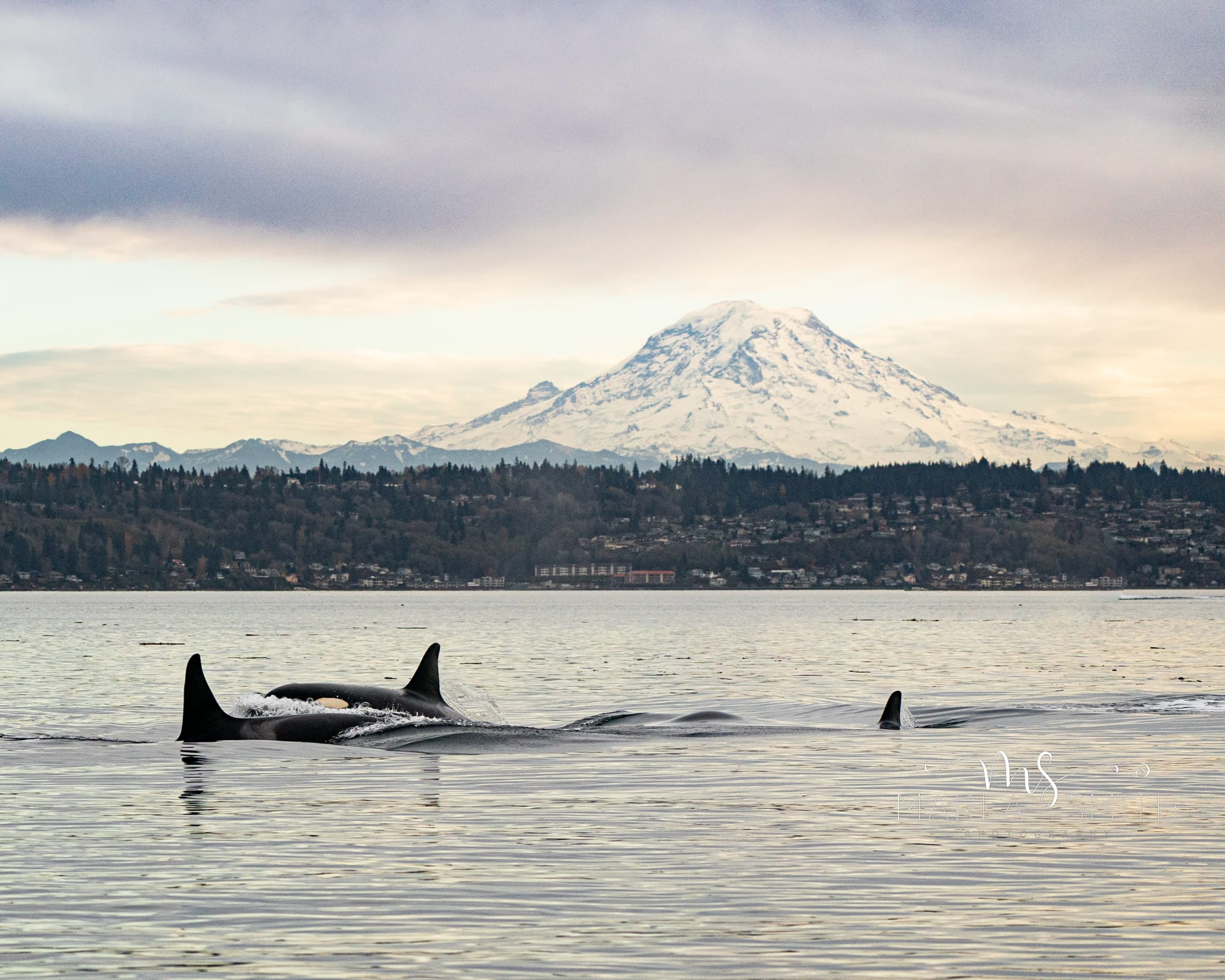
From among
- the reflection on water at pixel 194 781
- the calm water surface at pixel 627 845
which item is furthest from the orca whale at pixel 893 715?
the reflection on water at pixel 194 781

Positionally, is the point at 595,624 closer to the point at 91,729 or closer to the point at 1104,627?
the point at 1104,627

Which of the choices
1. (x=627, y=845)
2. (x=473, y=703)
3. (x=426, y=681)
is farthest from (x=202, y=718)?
(x=473, y=703)

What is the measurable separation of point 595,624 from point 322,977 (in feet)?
508

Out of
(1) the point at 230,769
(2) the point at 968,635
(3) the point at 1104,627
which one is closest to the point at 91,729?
(1) the point at 230,769

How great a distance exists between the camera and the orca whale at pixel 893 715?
128ft

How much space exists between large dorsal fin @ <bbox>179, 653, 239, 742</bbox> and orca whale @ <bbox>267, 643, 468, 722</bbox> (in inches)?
91.0

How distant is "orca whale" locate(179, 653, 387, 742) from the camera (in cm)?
3366

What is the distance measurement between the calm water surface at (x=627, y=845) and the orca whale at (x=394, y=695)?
5.78ft

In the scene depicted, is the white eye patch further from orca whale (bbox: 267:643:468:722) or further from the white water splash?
the white water splash

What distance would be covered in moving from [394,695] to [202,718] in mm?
4529

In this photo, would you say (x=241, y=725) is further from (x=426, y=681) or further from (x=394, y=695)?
(x=426, y=681)

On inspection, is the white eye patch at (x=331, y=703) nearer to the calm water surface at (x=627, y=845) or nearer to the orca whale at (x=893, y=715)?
the calm water surface at (x=627, y=845)

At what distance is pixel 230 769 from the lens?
28672 mm

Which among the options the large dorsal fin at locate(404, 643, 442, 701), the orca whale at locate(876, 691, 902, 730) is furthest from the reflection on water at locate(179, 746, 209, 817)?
the orca whale at locate(876, 691, 902, 730)
